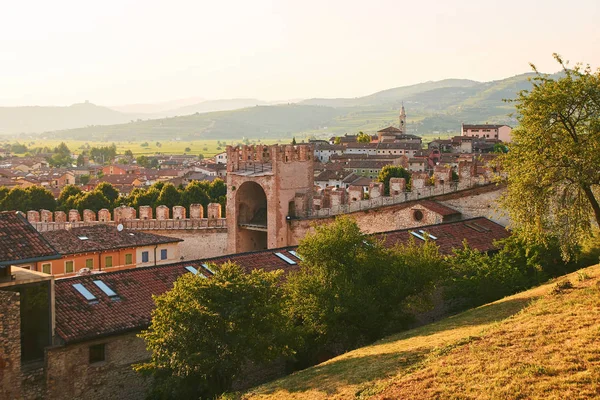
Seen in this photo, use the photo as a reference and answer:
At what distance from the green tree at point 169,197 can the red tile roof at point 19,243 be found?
Answer: 50156mm

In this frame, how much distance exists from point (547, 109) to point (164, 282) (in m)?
14.0

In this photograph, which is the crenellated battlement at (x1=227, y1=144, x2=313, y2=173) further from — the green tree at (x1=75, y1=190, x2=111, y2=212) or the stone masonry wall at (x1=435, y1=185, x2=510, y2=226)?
the green tree at (x1=75, y1=190, x2=111, y2=212)

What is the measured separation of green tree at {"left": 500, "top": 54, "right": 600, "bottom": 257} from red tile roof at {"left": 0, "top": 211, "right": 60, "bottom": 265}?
48.4 ft

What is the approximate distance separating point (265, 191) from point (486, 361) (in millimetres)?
24679

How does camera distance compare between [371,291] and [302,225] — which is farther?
[302,225]

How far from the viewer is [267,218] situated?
1554 inches

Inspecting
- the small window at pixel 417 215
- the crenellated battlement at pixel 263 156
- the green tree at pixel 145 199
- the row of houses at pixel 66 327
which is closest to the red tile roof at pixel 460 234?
the small window at pixel 417 215

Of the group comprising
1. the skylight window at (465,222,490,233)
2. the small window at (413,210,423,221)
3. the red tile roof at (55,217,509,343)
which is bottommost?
the red tile roof at (55,217,509,343)

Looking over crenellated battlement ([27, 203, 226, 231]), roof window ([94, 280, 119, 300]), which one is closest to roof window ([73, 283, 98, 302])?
roof window ([94, 280, 119, 300])

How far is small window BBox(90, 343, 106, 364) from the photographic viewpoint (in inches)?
812

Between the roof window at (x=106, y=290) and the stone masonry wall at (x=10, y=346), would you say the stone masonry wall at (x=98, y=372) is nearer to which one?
the stone masonry wall at (x=10, y=346)

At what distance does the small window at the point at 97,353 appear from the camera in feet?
67.6

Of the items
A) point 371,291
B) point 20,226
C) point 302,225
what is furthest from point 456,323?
Answer: point 302,225

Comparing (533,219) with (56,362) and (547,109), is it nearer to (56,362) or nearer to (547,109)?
(547,109)
